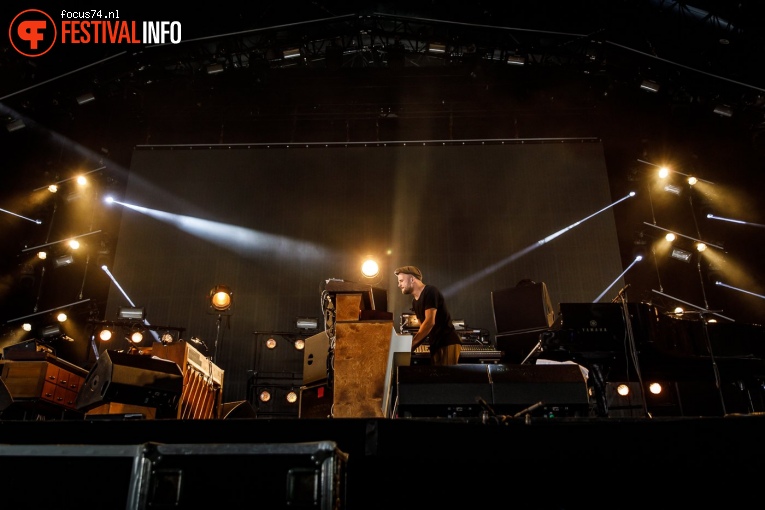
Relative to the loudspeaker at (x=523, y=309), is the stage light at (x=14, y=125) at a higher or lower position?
higher

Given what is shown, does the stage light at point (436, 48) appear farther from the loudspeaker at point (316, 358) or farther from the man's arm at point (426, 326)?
the man's arm at point (426, 326)

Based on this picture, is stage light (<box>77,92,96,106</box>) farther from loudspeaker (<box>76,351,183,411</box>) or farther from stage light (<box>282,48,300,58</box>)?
loudspeaker (<box>76,351,183,411</box>)

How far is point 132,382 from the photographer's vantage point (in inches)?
176

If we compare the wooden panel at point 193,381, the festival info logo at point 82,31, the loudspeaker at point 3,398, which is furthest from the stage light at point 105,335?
the loudspeaker at point 3,398

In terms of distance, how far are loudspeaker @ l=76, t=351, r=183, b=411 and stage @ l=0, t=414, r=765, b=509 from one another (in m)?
1.96

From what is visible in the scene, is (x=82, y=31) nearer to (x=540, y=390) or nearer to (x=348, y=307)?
(x=348, y=307)

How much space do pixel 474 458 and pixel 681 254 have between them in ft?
29.0

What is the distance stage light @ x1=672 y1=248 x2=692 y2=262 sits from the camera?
9.93 meters

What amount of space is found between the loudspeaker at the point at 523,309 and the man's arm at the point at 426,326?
1200 millimetres

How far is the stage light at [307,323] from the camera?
948 cm

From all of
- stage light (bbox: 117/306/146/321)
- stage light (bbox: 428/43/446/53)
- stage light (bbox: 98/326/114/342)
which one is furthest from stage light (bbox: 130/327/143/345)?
stage light (bbox: 428/43/446/53)

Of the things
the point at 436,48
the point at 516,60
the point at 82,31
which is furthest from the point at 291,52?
the point at 516,60

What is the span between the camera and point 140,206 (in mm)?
10805

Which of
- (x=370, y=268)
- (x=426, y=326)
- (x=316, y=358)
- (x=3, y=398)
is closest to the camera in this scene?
(x=3, y=398)
